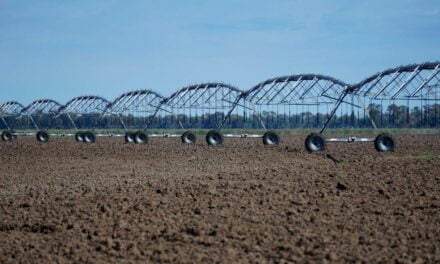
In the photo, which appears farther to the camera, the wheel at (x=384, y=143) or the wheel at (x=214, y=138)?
the wheel at (x=214, y=138)

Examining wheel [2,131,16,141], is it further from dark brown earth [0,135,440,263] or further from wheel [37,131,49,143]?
dark brown earth [0,135,440,263]

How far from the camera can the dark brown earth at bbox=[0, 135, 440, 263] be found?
683cm

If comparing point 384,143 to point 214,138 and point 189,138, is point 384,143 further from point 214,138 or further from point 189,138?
point 189,138

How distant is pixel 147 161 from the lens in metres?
21.4

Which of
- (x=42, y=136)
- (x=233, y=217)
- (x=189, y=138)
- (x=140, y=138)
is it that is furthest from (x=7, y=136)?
(x=233, y=217)

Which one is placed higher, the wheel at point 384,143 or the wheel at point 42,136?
the wheel at point 42,136

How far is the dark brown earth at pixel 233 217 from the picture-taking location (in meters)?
6.83

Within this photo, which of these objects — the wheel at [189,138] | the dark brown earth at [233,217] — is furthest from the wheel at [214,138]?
the dark brown earth at [233,217]

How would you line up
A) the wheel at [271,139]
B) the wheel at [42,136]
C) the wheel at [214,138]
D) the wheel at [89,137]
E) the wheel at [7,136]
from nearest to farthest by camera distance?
1. the wheel at [271,139]
2. the wheel at [214,138]
3. the wheel at [89,137]
4. the wheel at [42,136]
5. the wheel at [7,136]

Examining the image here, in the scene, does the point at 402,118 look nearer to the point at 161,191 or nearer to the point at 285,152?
the point at 285,152

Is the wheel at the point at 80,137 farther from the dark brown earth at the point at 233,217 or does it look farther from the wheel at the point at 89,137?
the dark brown earth at the point at 233,217

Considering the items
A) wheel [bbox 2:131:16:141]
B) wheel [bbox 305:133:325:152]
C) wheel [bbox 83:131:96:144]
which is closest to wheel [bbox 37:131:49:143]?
wheel [bbox 2:131:16:141]

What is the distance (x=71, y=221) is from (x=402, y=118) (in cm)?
4482

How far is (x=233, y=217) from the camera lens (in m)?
8.69
